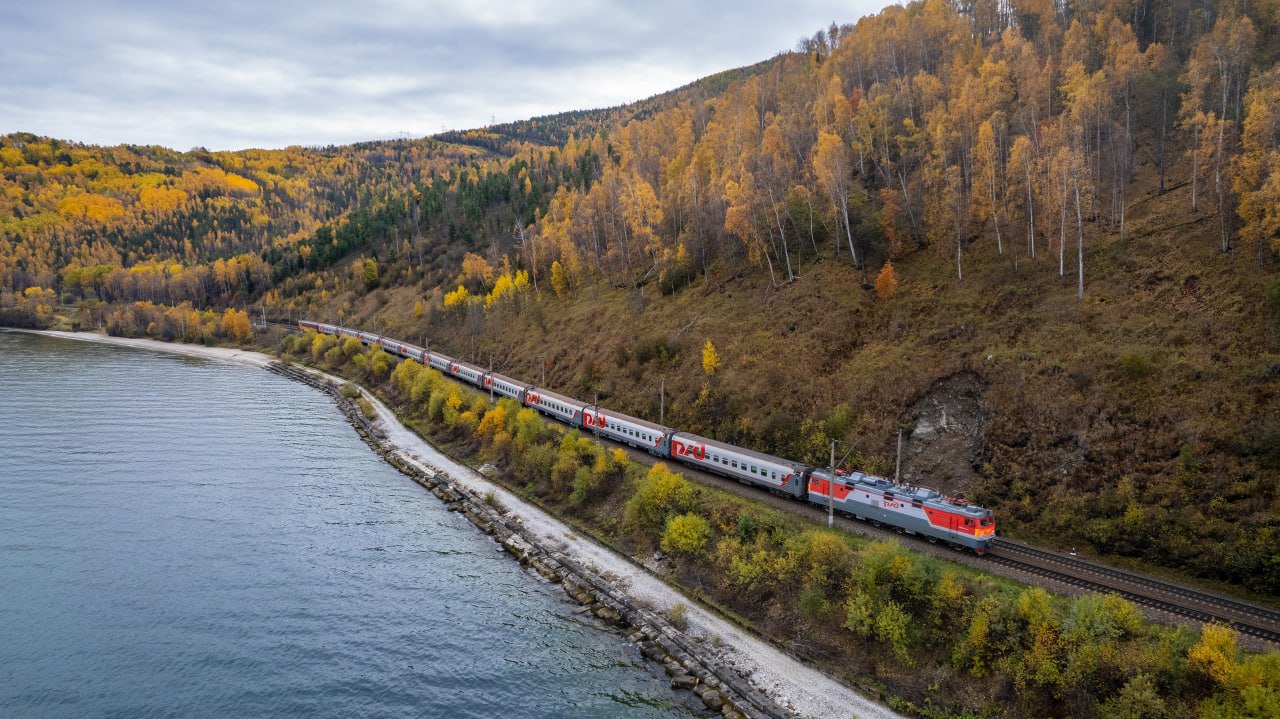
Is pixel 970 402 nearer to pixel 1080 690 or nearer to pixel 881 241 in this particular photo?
pixel 1080 690

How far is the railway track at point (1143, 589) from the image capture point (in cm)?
2583

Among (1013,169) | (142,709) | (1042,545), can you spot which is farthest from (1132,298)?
(142,709)

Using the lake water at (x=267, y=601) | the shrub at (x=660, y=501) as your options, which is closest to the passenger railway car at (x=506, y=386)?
the lake water at (x=267, y=601)

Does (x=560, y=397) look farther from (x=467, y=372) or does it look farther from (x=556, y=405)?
(x=467, y=372)

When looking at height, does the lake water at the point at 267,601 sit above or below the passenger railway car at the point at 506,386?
below

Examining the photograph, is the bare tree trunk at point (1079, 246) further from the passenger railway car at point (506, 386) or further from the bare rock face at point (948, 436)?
the passenger railway car at point (506, 386)

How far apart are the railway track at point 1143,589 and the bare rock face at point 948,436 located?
6287mm

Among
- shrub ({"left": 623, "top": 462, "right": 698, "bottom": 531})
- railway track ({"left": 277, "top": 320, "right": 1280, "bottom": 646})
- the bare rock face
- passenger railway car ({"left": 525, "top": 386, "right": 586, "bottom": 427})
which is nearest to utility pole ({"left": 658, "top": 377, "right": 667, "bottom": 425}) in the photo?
passenger railway car ({"left": 525, "top": 386, "right": 586, "bottom": 427})

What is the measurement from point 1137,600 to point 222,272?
212 metres

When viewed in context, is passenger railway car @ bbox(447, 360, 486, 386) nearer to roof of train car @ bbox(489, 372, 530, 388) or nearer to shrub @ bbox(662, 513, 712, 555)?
roof of train car @ bbox(489, 372, 530, 388)

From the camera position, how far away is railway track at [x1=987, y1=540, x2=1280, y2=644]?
2583 cm

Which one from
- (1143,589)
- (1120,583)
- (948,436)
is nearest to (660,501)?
(948,436)

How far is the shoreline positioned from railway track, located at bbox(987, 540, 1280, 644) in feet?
38.2

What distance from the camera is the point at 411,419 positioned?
7619 centimetres
